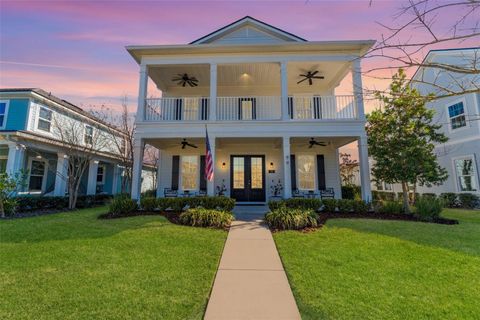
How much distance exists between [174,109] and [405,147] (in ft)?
33.6

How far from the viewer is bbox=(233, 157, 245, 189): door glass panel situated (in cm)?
1202

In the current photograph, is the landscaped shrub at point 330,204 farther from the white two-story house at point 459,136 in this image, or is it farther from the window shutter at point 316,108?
the white two-story house at point 459,136

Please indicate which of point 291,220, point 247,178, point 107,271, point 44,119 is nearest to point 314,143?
point 247,178

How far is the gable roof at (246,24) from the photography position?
10523mm

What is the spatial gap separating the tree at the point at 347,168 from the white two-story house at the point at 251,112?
6.65m

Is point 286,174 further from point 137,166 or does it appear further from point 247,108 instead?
point 137,166

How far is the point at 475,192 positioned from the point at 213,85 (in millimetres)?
13981

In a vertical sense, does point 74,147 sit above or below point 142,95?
below

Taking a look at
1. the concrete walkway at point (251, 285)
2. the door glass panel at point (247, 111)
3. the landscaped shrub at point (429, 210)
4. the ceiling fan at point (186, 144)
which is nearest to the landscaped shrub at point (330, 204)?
the landscaped shrub at point (429, 210)

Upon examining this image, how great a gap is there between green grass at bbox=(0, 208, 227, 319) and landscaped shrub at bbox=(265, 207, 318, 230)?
168 cm

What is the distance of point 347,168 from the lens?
18062 millimetres

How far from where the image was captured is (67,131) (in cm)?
1308

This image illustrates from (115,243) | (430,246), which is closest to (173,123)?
(115,243)

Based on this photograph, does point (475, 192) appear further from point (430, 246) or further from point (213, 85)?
point (213, 85)
